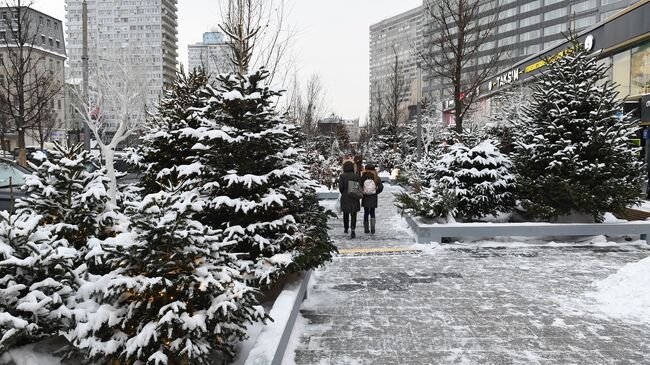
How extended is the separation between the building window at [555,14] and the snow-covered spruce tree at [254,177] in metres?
88.5

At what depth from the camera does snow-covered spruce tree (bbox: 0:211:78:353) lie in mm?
3037

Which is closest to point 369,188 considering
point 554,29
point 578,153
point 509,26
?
point 578,153

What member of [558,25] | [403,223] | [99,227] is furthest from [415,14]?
[99,227]

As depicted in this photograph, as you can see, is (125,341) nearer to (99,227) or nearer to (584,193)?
(99,227)

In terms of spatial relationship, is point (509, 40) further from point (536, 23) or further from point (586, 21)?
point (586, 21)

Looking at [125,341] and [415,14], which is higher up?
[415,14]

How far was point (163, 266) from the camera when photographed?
3.40 m

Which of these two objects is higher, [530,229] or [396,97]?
[396,97]

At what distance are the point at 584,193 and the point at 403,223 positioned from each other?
15.2 ft

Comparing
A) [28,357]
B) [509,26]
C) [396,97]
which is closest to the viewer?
[28,357]

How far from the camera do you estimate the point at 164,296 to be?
3379 mm

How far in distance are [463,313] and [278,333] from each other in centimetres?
269

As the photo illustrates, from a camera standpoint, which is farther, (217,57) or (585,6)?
(585,6)

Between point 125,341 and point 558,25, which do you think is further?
point 558,25
